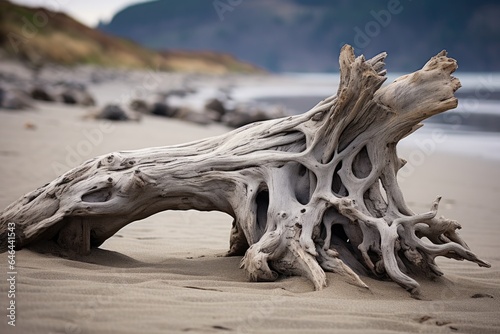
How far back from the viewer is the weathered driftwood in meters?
4.16

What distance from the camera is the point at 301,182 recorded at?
4492mm

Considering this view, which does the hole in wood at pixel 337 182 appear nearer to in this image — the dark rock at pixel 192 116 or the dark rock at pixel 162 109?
the dark rock at pixel 192 116

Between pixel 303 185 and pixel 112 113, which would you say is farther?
pixel 112 113

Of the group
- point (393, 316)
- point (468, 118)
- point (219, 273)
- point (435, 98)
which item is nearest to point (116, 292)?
point (219, 273)

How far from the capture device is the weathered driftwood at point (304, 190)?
416 centimetres

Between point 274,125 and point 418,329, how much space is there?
6.01ft

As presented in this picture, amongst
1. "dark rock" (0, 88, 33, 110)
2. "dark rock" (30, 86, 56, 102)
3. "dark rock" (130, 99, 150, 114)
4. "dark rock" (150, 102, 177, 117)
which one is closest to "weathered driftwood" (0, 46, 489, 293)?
"dark rock" (0, 88, 33, 110)

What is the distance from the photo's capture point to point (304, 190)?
4.48m

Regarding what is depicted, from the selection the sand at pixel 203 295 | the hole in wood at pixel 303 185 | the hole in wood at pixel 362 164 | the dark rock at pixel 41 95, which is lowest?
the sand at pixel 203 295

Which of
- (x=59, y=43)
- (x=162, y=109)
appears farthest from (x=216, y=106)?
(x=59, y=43)

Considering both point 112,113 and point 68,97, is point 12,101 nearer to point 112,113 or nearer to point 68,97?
point 112,113

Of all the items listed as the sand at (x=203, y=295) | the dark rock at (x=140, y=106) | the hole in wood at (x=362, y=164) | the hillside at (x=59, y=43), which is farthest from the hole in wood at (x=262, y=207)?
the hillside at (x=59, y=43)

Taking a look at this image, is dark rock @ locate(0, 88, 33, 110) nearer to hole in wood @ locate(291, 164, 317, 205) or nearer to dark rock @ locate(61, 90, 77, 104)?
dark rock @ locate(61, 90, 77, 104)

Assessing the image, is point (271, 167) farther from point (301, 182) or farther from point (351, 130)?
point (351, 130)
